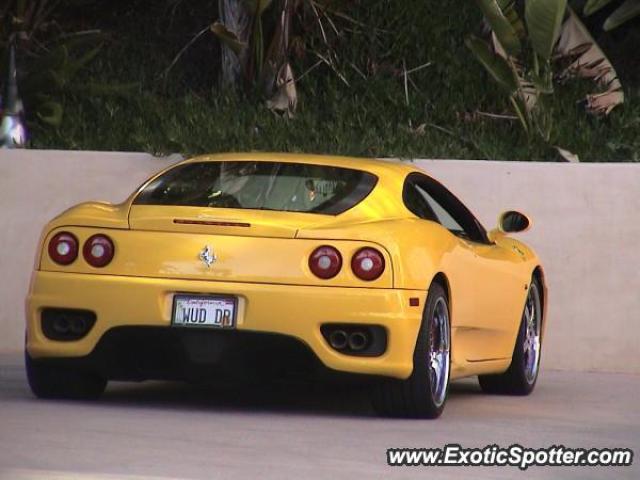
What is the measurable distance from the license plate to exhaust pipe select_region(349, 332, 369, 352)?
57cm

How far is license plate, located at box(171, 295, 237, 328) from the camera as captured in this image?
8.54m

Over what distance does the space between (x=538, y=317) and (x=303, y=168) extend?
8.23 feet

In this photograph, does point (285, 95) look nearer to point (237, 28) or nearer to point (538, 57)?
point (237, 28)

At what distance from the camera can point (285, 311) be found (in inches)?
334

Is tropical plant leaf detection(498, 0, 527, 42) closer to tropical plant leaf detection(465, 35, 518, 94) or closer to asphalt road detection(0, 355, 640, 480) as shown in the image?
tropical plant leaf detection(465, 35, 518, 94)

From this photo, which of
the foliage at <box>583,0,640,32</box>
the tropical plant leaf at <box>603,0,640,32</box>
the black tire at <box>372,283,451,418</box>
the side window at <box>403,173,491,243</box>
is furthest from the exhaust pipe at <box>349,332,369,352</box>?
the tropical plant leaf at <box>603,0,640,32</box>

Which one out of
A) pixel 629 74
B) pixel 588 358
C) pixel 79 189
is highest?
pixel 629 74

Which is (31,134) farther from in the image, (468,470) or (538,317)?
(468,470)

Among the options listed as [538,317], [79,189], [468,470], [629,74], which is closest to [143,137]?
[79,189]

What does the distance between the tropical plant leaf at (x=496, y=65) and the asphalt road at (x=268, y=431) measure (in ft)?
15.9

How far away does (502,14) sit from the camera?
609 inches

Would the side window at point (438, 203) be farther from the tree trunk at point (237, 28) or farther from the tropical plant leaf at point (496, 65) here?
the tree trunk at point (237, 28)

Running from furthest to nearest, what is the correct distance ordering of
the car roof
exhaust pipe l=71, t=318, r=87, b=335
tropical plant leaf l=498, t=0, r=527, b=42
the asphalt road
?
tropical plant leaf l=498, t=0, r=527, b=42 < the car roof < exhaust pipe l=71, t=318, r=87, b=335 < the asphalt road

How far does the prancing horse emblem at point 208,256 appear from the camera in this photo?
8578mm
